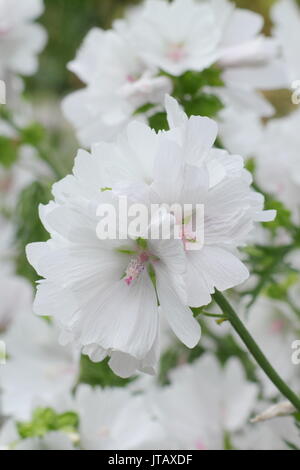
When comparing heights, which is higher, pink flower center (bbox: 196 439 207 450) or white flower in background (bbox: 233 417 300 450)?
pink flower center (bbox: 196 439 207 450)

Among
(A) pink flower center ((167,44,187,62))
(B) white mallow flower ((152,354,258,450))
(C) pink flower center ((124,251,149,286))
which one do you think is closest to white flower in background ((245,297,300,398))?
(B) white mallow flower ((152,354,258,450))

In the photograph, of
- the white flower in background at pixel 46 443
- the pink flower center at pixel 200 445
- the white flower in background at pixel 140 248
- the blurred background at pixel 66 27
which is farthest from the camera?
the blurred background at pixel 66 27

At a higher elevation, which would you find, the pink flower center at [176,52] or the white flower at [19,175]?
the white flower at [19,175]

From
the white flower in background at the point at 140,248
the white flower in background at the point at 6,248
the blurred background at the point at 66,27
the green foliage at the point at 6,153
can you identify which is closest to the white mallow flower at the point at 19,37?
the green foliage at the point at 6,153

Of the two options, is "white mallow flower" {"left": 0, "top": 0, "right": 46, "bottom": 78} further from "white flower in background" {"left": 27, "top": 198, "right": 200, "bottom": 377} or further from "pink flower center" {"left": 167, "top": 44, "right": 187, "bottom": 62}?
"white flower in background" {"left": 27, "top": 198, "right": 200, "bottom": 377}

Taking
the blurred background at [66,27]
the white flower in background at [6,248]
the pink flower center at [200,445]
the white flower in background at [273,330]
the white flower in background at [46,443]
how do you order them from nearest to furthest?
the white flower in background at [46,443]
the pink flower center at [200,445]
the white flower in background at [273,330]
the white flower in background at [6,248]
the blurred background at [66,27]

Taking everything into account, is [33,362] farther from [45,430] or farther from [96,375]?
[45,430]

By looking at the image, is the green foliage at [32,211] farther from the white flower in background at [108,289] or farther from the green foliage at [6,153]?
the white flower in background at [108,289]
